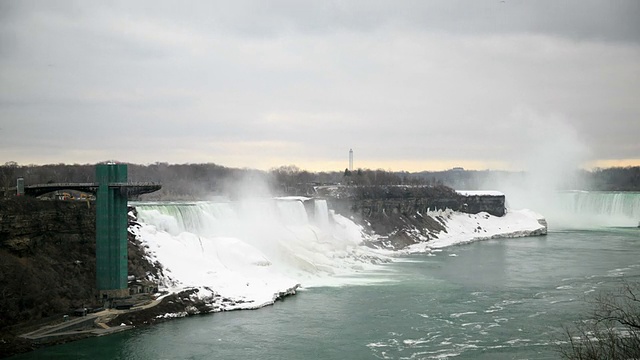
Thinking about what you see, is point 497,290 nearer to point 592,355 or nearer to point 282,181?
point 592,355

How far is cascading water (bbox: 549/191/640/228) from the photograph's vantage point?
9350 cm

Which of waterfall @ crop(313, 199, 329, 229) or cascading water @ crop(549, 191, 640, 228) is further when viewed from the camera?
cascading water @ crop(549, 191, 640, 228)

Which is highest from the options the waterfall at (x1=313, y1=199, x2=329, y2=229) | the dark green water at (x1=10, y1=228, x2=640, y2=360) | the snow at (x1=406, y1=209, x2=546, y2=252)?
the waterfall at (x1=313, y1=199, x2=329, y2=229)

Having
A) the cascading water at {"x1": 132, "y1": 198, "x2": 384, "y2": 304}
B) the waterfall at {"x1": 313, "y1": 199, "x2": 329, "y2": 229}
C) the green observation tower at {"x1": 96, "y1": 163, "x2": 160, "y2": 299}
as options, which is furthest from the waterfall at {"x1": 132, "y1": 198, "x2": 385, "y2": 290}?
the green observation tower at {"x1": 96, "y1": 163, "x2": 160, "y2": 299}

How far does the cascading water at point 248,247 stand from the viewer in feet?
116

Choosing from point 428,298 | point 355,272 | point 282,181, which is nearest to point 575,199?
point 282,181

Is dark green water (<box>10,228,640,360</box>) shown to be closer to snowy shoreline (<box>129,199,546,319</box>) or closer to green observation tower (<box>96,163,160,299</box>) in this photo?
snowy shoreline (<box>129,199,546,319</box>)

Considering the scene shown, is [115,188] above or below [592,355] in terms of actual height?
above

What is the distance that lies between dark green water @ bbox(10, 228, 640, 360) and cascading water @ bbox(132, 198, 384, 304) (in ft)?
11.6

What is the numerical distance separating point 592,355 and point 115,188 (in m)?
24.7

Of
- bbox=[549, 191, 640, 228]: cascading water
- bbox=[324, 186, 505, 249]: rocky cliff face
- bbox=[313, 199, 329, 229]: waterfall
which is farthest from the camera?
bbox=[549, 191, 640, 228]: cascading water

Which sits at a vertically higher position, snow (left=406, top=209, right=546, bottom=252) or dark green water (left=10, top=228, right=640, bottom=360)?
snow (left=406, top=209, right=546, bottom=252)

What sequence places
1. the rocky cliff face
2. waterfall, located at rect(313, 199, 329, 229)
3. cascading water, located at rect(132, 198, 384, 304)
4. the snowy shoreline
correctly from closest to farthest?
the snowy shoreline < cascading water, located at rect(132, 198, 384, 304) < waterfall, located at rect(313, 199, 329, 229) < the rocky cliff face

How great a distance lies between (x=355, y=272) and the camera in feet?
145
